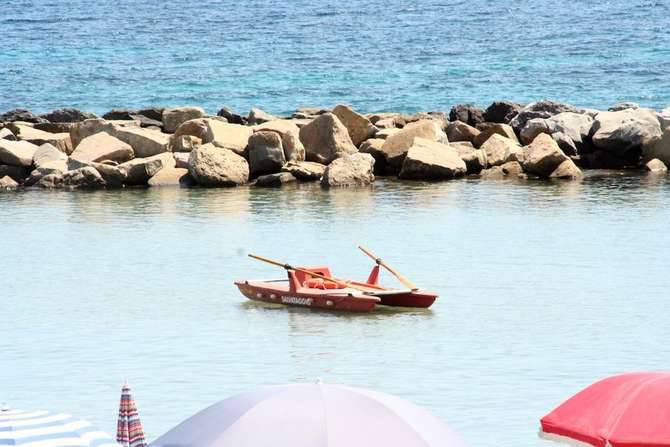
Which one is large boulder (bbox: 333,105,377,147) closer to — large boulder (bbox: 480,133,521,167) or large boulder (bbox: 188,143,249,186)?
large boulder (bbox: 480,133,521,167)

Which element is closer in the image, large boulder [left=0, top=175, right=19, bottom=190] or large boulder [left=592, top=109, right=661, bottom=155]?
large boulder [left=0, top=175, right=19, bottom=190]

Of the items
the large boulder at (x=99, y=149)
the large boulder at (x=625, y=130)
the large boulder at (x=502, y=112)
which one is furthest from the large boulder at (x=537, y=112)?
the large boulder at (x=99, y=149)

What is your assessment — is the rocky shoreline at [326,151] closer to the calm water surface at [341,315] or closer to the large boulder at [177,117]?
the large boulder at [177,117]

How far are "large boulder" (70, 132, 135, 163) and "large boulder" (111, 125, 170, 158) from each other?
1.74ft

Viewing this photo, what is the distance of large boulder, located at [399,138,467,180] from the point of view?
36219mm

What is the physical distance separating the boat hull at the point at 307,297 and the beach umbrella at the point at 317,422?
11.0 m

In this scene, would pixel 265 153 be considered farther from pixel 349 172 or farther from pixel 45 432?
pixel 45 432

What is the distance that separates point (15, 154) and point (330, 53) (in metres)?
47.2

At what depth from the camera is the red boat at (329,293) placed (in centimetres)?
1962

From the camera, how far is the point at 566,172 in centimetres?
3662

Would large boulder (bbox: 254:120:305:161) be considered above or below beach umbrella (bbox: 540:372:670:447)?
below

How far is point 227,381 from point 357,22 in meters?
78.8

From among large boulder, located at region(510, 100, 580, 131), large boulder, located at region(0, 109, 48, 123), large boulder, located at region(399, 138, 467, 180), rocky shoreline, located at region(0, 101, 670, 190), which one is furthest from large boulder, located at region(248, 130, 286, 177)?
large boulder, located at region(0, 109, 48, 123)

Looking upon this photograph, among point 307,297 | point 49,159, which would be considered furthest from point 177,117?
point 307,297
